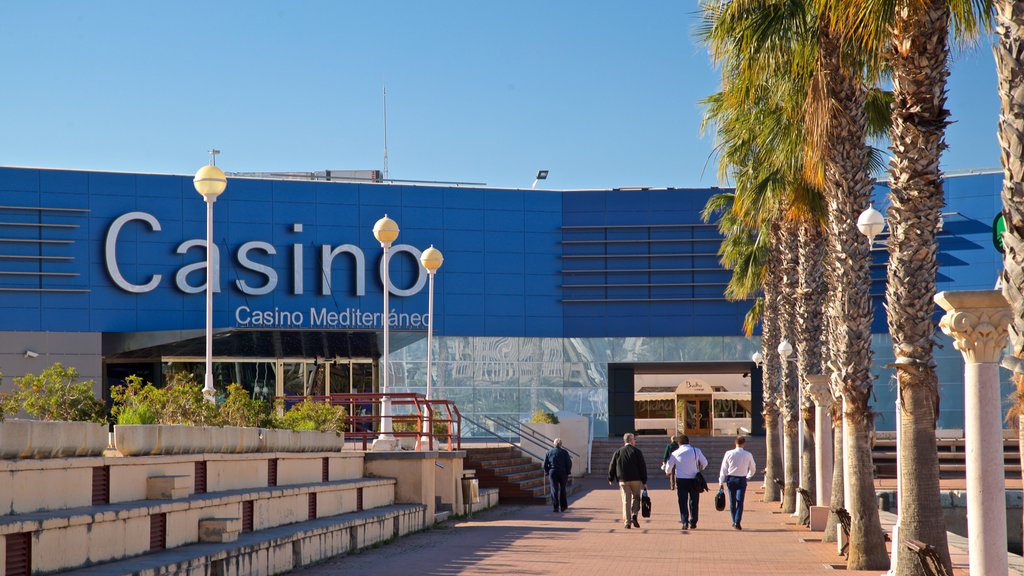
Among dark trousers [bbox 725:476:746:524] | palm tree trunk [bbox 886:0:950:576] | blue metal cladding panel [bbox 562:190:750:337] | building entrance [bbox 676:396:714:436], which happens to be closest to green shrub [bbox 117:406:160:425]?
palm tree trunk [bbox 886:0:950:576]

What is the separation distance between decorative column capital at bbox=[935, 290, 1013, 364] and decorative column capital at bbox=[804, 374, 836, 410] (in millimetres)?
12239

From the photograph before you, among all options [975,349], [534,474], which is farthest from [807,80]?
[534,474]

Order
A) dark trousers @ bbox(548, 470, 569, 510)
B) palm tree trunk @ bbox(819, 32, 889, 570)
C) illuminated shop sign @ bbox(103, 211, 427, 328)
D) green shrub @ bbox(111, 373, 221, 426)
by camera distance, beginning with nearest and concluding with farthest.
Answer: green shrub @ bbox(111, 373, 221, 426) < palm tree trunk @ bbox(819, 32, 889, 570) < dark trousers @ bbox(548, 470, 569, 510) < illuminated shop sign @ bbox(103, 211, 427, 328)

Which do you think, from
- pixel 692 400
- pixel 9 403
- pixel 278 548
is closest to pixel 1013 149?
pixel 278 548

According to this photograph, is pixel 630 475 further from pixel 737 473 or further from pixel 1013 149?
pixel 1013 149

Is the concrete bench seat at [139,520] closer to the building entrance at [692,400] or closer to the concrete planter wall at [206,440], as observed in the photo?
the concrete planter wall at [206,440]

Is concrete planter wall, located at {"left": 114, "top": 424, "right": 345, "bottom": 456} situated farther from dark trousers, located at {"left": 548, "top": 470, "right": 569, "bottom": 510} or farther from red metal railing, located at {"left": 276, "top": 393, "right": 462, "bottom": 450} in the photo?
dark trousers, located at {"left": 548, "top": 470, "right": 569, "bottom": 510}

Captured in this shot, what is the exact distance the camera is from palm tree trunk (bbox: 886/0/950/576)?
12945 millimetres

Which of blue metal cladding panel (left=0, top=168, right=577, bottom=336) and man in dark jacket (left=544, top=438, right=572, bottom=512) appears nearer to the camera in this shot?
man in dark jacket (left=544, top=438, right=572, bottom=512)

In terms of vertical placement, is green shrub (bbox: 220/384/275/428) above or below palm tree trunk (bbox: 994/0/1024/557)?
below

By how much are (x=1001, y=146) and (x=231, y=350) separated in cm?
4509

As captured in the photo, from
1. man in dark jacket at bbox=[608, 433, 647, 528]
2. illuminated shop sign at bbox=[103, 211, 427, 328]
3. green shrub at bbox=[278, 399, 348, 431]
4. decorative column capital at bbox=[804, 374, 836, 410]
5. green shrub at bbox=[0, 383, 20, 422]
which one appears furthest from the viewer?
illuminated shop sign at bbox=[103, 211, 427, 328]

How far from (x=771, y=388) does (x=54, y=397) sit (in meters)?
22.9

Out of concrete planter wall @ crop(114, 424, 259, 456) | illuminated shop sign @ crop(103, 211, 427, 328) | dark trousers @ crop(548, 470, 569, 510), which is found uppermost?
illuminated shop sign @ crop(103, 211, 427, 328)
